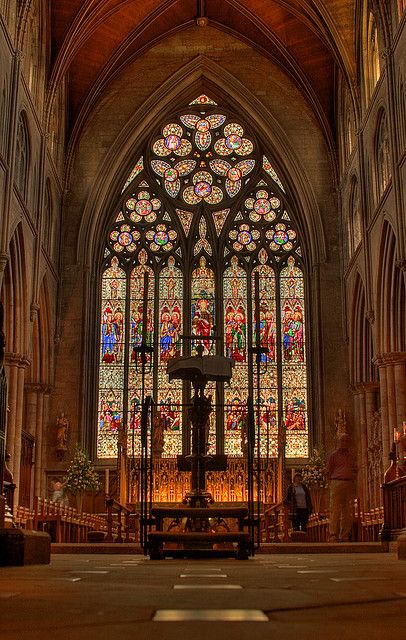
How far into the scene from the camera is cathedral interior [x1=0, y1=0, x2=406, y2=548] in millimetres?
20219

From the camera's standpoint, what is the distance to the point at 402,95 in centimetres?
1695

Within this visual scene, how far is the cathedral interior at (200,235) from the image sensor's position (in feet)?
66.3

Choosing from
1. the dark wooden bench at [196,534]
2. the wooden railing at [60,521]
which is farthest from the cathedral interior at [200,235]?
the dark wooden bench at [196,534]

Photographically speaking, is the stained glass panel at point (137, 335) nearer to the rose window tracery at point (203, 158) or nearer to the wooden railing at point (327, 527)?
the rose window tracery at point (203, 158)

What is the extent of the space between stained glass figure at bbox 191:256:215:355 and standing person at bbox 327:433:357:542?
9148 millimetres

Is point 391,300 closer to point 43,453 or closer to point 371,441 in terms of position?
point 371,441

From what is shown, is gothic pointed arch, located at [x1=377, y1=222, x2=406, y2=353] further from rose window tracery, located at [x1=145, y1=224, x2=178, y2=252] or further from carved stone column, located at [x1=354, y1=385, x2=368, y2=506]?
rose window tracery, located at [x1=145, y1=224, x2=178, y2=252]

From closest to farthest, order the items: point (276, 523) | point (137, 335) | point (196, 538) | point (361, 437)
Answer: point (196, 538), point (276, 523), point (361, 437), point (137, 335)

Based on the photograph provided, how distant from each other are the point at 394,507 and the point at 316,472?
838 centimetres

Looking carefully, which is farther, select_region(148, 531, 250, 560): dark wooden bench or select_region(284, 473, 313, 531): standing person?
select_region(284, 473, 313, 531): standing person

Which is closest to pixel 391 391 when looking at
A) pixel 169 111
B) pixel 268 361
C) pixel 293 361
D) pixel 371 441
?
pixel 371 441

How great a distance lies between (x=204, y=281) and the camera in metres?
24.1

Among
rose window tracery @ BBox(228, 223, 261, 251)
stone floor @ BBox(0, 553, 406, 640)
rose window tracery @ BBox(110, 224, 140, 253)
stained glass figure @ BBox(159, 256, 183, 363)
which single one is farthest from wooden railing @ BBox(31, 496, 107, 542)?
stone floor @ BBox(0, 553, 406, 640)

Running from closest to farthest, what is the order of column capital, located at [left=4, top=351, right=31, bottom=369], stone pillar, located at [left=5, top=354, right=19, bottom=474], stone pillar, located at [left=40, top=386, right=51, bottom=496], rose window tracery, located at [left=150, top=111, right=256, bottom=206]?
stone pillar, located at [left=5, top=354, right=19, bottom=474], column capital, located at [left=4, top=351, right=31, bottom=369], stone pillar, located at [left=40, top=386, right=51, bottom=496], rose window tracery, located at [left=150, top=111, right=256, bottom=206]
